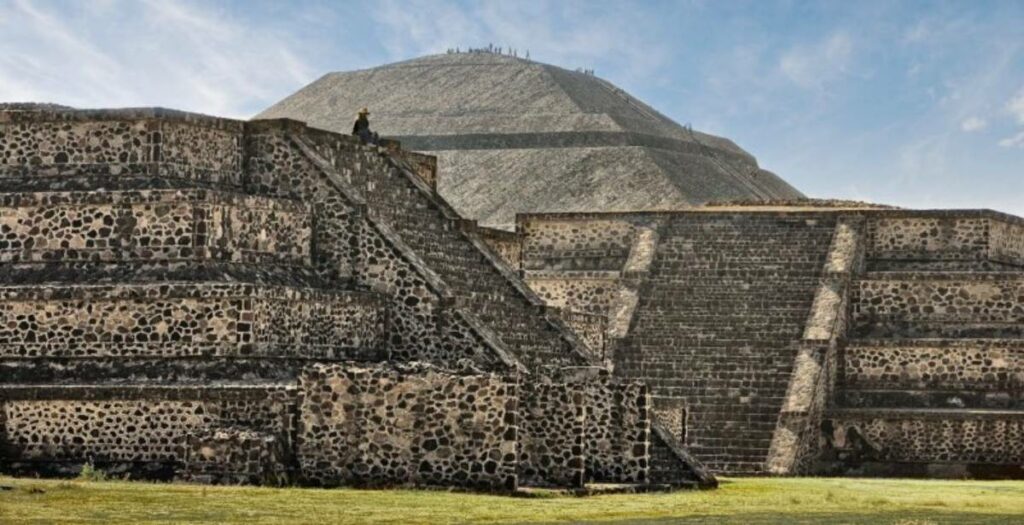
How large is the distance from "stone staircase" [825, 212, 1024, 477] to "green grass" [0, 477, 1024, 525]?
468 inches

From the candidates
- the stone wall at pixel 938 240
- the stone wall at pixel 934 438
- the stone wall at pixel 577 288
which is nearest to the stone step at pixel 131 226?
the stone wall at pixel 934 438

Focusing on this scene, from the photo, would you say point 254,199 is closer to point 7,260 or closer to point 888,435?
point 7,260

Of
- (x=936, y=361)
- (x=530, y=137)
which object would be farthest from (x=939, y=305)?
(x=530, y=137)

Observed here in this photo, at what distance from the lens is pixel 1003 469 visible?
136 feet

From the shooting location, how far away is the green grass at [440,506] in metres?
22.4

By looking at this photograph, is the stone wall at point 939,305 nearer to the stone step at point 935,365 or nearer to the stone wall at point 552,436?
the stone step at point 935,365

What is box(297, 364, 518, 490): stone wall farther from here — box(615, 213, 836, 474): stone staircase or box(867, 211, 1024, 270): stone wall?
box(867, 211, 1024, 270): stone wall

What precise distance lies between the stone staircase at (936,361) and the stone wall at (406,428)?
16.2m

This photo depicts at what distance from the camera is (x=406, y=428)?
27.5m

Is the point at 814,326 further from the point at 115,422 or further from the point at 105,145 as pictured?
the point at 115,422

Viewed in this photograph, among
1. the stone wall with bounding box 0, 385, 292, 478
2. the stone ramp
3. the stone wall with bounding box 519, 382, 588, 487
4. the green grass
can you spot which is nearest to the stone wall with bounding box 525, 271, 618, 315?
the stone ramp

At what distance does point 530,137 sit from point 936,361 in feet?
107

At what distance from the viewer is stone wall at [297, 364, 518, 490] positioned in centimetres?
2723

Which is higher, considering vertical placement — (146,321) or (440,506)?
(146,321)
